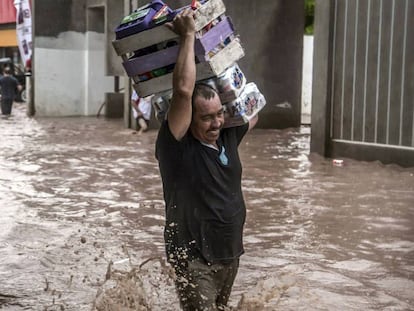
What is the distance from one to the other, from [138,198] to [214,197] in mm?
5112

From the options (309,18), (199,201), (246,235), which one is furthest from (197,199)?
(309,18)

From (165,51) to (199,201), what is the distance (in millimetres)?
708

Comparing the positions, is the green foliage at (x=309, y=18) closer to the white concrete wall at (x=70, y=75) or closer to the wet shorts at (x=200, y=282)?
the white concrete wall at (x=70, y=75)

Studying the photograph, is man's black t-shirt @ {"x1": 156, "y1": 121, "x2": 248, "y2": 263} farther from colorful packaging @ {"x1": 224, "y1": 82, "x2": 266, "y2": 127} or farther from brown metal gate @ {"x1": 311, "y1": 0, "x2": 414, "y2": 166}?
brown metal gate @ {"x1": 311, "y1": 0, "x2": 414, "y2": 166}

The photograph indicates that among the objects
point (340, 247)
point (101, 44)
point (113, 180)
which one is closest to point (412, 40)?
point (113, 180)

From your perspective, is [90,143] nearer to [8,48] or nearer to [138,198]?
[138,198]

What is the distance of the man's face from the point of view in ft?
11.1

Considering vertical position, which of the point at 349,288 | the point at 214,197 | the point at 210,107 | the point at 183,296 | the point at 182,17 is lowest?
the point at 349,288

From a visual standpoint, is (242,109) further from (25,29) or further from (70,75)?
(25,29)

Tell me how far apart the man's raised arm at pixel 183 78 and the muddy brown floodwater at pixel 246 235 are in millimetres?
797

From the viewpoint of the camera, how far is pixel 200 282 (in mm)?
3402

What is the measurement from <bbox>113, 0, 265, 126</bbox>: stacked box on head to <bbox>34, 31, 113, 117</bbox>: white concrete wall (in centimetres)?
1956

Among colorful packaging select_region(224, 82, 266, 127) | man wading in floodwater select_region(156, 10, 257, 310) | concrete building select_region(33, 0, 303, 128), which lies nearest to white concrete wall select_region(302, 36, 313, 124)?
concrete building select_region(33, 0, 303, 128)

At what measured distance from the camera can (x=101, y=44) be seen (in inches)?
910
